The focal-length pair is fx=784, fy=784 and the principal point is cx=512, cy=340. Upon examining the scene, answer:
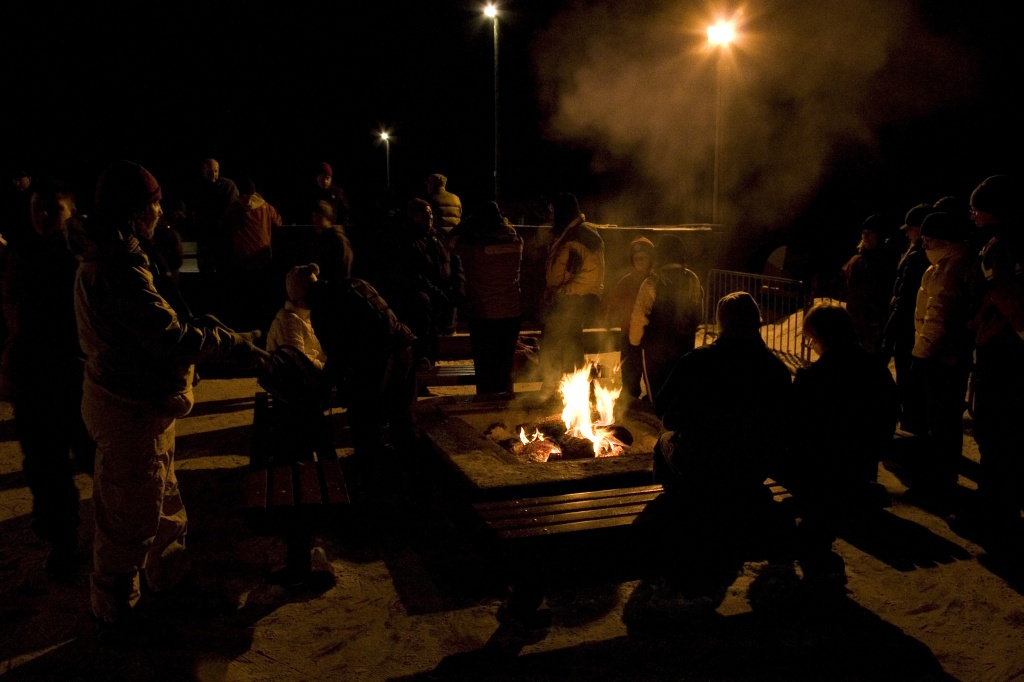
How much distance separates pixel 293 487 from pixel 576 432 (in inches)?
105

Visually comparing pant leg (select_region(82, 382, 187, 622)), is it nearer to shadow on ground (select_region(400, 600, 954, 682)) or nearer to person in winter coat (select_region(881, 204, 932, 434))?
shadow on ground (select_region(400, 600, 954, 682))

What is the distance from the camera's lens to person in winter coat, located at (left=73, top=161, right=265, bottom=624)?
3.54 m

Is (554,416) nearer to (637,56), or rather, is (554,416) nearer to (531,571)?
(531,571)

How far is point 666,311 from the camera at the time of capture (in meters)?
6.84

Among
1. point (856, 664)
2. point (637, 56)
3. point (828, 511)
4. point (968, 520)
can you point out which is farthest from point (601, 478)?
point (637, 56)

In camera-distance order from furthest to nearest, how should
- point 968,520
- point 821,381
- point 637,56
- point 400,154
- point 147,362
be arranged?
point 400,154, point 637,56, point 968,520, point 821,381, point 147,362

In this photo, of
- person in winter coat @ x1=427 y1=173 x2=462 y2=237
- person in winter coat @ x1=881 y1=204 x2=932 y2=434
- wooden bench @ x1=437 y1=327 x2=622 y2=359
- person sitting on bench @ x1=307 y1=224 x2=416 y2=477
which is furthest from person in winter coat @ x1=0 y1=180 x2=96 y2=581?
person in winter coat @ x1=881 y1=204 x2=932 y2=434

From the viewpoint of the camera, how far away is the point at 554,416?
6.57 meters

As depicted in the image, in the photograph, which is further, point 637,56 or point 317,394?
point 637,56

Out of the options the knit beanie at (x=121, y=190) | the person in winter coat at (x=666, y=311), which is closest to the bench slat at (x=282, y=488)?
the knit beanie at (x=121, y=190)

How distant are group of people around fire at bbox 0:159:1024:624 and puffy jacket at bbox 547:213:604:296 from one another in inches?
42.8

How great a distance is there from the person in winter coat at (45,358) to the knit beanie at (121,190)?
3.41 feet

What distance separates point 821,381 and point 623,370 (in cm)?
356

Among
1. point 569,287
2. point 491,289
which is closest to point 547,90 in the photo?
point 569,287
